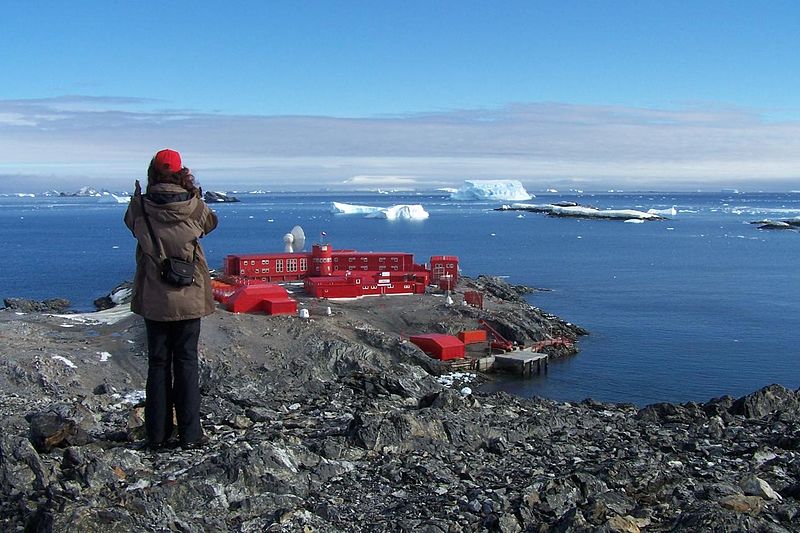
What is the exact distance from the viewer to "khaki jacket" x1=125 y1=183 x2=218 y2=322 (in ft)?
19.9

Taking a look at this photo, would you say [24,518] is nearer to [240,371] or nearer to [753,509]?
[753,509]

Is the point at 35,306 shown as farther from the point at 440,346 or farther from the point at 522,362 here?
the point at 522,362

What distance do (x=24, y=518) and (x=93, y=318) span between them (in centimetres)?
2153

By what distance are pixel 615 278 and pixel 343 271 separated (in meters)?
21.6

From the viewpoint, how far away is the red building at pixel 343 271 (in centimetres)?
3147

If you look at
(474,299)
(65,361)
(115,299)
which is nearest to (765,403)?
(65,361)

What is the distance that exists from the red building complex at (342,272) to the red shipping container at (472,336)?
5274mm

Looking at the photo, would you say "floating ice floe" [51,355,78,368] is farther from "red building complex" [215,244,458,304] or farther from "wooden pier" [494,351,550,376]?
"wooden pier" [494,351,550,376]

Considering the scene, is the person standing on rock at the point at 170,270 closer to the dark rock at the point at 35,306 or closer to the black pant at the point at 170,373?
the black pant at the point at 170,373

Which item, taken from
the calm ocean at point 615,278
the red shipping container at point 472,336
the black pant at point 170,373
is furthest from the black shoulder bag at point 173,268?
the red shipping container at point 472,336

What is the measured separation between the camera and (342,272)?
3569cm

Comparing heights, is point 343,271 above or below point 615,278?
above

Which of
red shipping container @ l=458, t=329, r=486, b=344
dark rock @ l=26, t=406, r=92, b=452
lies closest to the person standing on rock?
dark rock @ l=26, t=406, r=92, b=452

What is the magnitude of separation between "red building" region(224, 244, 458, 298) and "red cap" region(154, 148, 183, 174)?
24.7 metres
